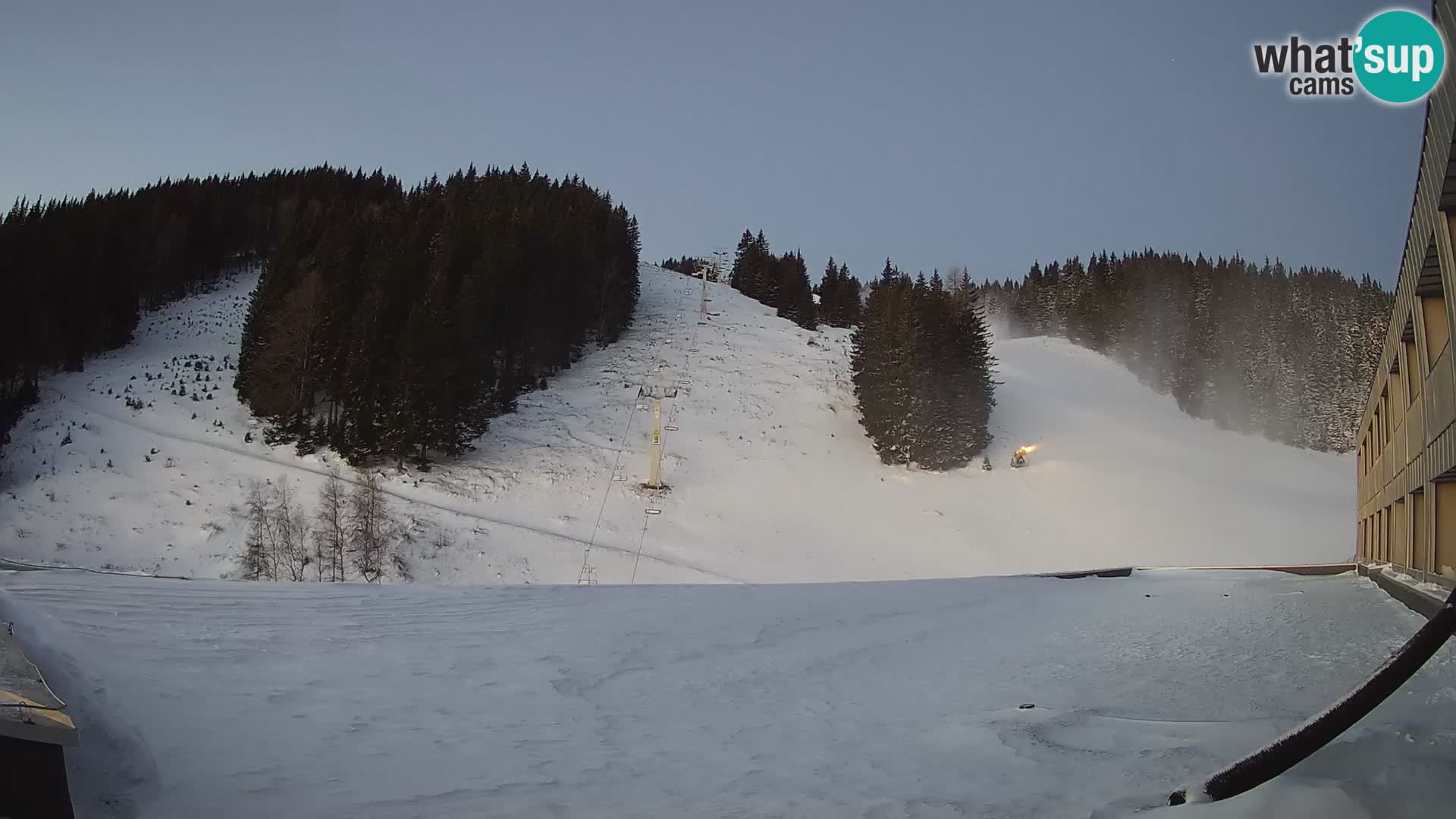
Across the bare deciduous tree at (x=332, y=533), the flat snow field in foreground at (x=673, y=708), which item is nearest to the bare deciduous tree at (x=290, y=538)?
the bare deciduous tree at (x=332, y=533)

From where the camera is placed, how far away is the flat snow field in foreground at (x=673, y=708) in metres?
2.82

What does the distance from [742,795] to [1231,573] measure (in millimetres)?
15898

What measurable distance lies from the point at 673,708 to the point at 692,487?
89.2 ft

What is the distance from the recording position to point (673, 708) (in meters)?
4.28

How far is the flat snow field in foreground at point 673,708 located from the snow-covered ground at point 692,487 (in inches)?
685

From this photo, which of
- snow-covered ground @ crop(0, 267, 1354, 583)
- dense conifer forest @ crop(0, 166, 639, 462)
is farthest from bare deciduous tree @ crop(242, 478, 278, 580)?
dense conifer forest @ crop(0, 166, 639, 462)

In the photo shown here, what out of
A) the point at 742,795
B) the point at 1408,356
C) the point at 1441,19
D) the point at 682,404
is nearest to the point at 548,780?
the point at 742,795

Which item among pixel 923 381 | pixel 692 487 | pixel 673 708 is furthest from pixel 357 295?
pixel 673 708

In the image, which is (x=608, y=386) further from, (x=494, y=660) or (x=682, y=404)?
(x=494, y=660)

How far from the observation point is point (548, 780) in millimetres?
3107

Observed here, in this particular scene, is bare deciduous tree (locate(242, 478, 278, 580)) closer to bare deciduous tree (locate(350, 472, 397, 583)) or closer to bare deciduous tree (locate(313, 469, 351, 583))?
bare deciduous tree (locate(313, 469, 351, 583))

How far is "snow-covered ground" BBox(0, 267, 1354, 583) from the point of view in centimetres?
2358

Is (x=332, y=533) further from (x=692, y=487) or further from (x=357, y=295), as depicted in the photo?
(x=357, y=295)

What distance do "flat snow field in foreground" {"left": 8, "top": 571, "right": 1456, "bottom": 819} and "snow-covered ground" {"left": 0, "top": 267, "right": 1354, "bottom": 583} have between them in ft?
57.1
